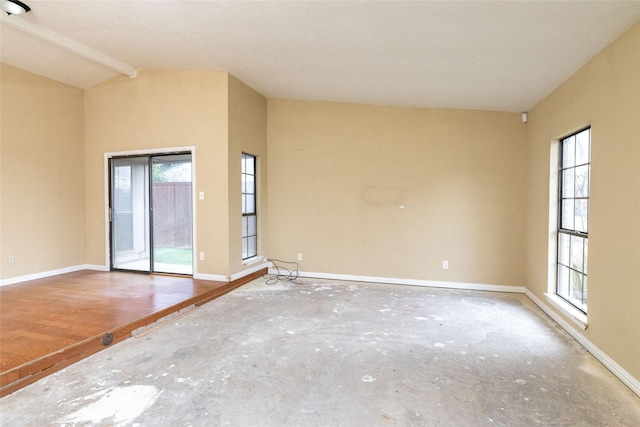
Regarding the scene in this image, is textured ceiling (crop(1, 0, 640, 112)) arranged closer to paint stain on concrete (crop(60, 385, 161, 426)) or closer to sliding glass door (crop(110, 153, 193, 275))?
sliding glass door (crop(110, 153, 193, 275))

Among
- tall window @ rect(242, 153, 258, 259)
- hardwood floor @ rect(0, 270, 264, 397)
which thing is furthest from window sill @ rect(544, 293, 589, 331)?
tall window @ rect(242, 153, 258, 259)

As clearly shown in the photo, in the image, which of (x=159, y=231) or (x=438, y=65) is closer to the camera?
(x=438, y=65)

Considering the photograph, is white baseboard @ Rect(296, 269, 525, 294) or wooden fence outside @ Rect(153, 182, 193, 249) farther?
wooden fence outside @ Rect(153, 182, 193, 249)

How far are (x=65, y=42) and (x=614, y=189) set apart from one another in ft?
18.4

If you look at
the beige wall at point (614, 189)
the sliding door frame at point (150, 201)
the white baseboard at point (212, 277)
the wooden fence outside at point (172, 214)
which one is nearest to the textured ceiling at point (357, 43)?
the beige wall at point (614, 189)

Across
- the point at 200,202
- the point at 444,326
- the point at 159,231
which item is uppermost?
the point at 200,202

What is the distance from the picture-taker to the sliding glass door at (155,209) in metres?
4.92

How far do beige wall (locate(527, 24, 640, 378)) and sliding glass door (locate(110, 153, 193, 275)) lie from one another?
4.72 m

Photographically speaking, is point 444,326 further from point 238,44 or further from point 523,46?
point 238,44

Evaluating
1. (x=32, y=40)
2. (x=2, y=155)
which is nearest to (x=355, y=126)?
(x=32, y=40)

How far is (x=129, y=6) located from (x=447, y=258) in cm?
480

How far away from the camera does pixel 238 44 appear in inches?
138

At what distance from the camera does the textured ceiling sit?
244 centimetres

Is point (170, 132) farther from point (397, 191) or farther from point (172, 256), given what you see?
point (397, 191)
